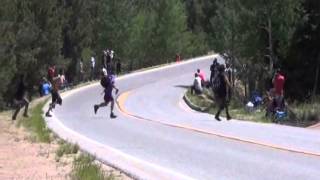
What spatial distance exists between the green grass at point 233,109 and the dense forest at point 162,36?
3370 mm

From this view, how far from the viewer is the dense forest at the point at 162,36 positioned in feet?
129

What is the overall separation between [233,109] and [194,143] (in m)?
13.7

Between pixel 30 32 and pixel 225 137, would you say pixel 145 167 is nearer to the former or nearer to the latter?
pixel 225 137

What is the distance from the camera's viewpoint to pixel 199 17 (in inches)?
3947

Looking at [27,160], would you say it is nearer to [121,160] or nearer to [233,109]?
[121,160]

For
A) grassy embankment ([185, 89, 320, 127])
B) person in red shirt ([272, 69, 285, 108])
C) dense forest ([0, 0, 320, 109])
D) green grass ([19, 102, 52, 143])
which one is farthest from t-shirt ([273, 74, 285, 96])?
dense forest ([0, 0, 320, 109])

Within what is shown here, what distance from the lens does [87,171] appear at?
39.9ft

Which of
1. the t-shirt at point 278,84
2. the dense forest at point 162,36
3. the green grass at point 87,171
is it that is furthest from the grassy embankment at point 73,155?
the dense forest at point 162,36

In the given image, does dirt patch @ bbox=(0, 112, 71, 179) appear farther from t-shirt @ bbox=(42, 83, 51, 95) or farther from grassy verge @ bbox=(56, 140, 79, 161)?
t-shirt @ bbox=(42, 83, 51, 95)

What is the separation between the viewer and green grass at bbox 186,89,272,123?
25.9 m

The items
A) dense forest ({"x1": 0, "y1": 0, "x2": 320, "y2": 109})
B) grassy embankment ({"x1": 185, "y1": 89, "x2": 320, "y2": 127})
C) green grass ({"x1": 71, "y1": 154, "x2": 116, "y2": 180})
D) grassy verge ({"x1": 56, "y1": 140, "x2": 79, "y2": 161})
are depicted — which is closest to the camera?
green grass ({"x1": 71, "y1": 154, "x2": 116, "y2": 180})

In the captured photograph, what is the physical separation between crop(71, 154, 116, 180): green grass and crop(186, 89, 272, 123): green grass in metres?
11.9

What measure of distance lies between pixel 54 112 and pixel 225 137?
15014 mm

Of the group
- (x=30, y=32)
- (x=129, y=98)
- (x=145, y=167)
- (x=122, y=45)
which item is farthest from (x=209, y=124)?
(x=122, y=45)
